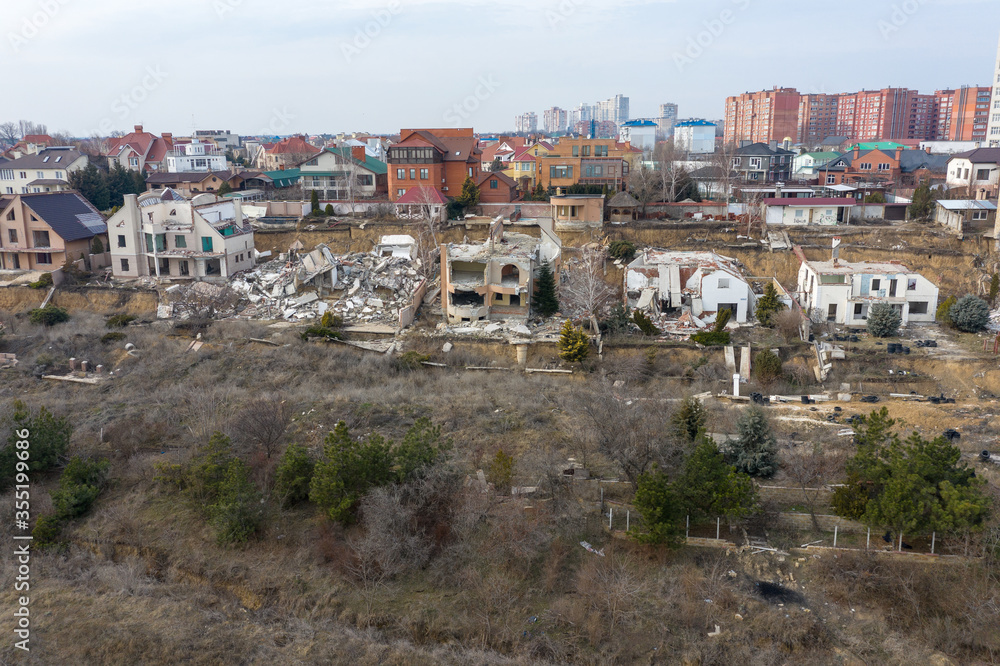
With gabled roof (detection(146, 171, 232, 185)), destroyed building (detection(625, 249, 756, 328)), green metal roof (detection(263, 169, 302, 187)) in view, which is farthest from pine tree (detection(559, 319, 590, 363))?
gabled roof (detection(146, 171, 232, 185))

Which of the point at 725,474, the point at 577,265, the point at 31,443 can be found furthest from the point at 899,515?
the point at 577,265

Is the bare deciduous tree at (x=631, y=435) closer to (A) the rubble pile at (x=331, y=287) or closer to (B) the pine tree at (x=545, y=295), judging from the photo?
(B) the pine tree at (x=545, y=295)

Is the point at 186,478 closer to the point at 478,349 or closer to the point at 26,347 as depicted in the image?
the point at 478,349

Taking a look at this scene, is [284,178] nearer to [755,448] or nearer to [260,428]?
[260,428]

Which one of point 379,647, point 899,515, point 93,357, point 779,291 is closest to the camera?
point 379,647

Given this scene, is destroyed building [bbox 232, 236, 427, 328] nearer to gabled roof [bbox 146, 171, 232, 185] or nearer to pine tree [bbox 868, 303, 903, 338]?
gabled roof [bbox 146, 171, 232, 185]

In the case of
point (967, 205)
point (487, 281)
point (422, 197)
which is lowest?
point (487, 281)

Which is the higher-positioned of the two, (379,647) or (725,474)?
(725,474)

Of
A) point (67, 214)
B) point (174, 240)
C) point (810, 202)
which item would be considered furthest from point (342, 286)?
point (810, 202)
